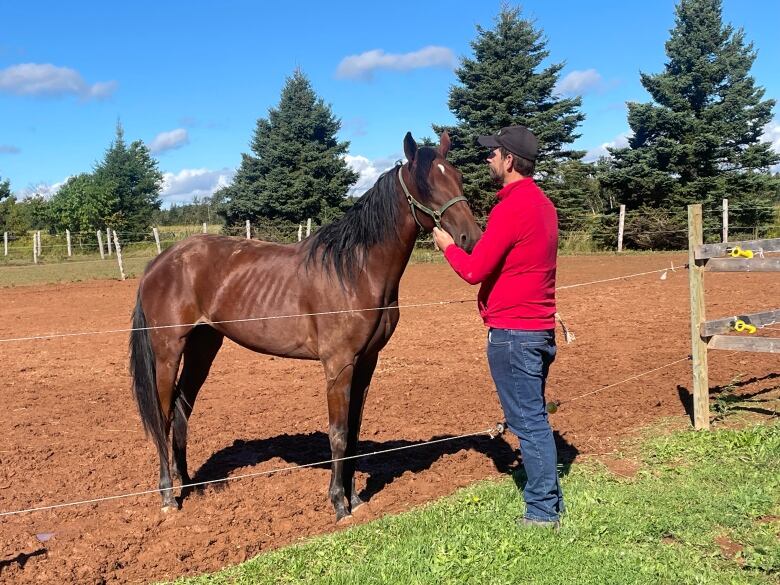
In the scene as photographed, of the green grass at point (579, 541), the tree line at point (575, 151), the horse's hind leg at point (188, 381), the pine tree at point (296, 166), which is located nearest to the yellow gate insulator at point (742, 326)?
the green grass at point (579, 541)

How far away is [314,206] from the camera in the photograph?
124 feet

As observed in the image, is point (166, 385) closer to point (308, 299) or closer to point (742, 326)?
point (308, 299)

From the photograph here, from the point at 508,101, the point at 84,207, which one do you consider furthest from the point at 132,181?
the point at 508,101

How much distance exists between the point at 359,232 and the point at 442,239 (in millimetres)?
869

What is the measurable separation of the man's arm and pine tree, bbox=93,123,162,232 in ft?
151

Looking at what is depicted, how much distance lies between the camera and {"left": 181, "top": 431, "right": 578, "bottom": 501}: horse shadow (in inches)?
197

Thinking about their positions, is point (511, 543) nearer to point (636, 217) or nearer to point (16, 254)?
point (636, 217)

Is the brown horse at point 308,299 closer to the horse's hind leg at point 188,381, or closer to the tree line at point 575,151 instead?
the horse's hind leg at point 188,381

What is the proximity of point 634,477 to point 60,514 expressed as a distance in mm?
4157

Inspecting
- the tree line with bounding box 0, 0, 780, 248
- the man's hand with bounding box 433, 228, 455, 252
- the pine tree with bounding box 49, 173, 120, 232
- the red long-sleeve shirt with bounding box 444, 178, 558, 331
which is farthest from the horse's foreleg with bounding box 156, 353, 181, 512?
the pine tree with bounding box 49, 173, 120, 232

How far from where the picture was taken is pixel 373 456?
5.52 m

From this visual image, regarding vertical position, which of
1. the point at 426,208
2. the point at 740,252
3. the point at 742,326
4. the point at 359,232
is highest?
the point at 426,208

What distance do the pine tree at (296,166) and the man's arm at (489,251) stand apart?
110 feet

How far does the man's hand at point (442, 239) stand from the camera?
351 cm
